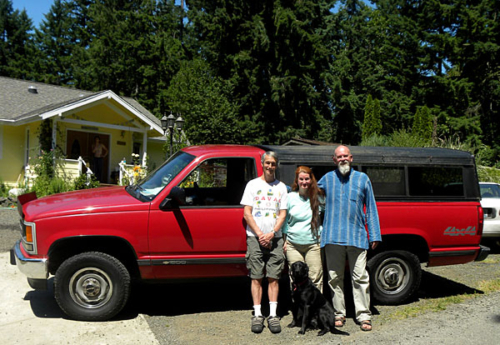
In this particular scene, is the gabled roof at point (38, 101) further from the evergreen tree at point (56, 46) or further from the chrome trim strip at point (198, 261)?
the evergreen tree at point (56, 46)

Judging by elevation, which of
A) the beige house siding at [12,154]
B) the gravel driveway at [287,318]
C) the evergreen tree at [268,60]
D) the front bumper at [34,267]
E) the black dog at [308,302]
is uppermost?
the evergreen tree at [268,60]

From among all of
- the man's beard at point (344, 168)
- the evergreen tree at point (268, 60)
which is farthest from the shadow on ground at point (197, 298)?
the evergreen tree at point (268, 60)

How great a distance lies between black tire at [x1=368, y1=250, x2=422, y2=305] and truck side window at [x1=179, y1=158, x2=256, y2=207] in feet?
6.38

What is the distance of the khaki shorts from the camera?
4.60 metres

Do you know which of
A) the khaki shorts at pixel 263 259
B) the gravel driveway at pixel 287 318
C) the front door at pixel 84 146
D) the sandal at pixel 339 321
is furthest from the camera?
the front door at pixel 84 146

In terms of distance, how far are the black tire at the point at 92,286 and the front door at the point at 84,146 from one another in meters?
14.4

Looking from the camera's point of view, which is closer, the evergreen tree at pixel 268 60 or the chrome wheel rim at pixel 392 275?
the chrome wheel rim at pixel 392 275

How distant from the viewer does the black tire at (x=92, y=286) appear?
473 cm

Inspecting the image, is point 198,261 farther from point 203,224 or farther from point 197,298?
point 197,298

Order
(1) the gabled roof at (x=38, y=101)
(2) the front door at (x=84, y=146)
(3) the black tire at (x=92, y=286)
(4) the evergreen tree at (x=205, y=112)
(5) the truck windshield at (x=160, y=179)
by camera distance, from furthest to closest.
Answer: (4) the evergreen tree at (x=205, y=112) < (2) the front door at (x=84, y=146) < (1) the gabled roof at (x=38, y=101) < (5) the truck windshield at (x=160, y=179) < (3) the black tire at (x=92, y=286)

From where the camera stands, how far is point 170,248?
4.91m

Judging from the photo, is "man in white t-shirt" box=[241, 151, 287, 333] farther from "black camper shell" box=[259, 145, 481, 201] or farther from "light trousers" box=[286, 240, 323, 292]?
"black camper shell" box=[259, 145, 481, 201]

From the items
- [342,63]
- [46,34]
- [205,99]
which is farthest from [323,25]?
[46,34]

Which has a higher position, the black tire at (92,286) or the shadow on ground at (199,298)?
the black tire at (92,286)
